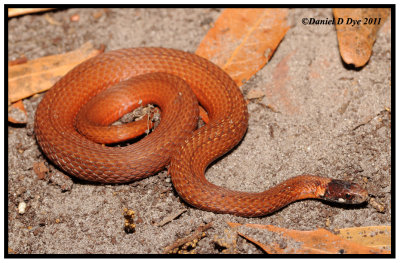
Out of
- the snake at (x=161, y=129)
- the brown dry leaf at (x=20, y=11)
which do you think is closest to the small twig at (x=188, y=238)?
the snake at (x=161, y=129)

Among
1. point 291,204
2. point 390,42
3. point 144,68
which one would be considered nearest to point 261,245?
point 291,204

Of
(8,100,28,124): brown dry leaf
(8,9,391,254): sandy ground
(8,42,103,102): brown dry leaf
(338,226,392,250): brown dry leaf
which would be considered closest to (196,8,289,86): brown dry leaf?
(8,9,391,254): sandy ground

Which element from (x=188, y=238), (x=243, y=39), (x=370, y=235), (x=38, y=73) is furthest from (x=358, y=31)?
(x=38, y=73)

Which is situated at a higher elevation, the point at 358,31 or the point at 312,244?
the point at 358,31

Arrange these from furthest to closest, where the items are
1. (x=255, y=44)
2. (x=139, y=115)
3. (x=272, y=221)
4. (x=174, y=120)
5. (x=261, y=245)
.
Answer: (x=255, y=44)
(x=139, y=115)
(x=174, y=120)
(x=272, y=221)
(x=261, y=245)

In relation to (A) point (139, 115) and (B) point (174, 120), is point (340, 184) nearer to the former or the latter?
(B) point (174, 120)

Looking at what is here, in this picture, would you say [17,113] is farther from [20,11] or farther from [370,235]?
[370,235]
